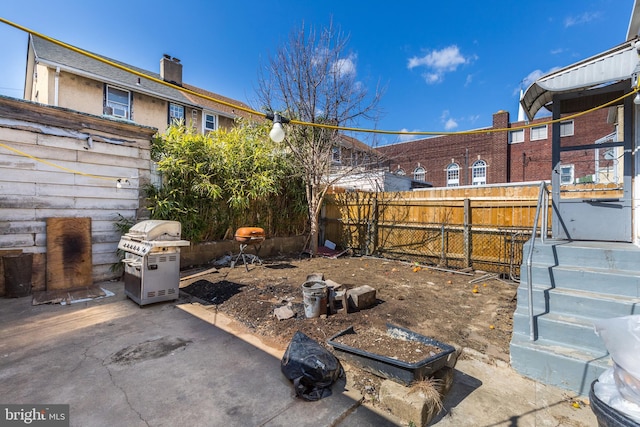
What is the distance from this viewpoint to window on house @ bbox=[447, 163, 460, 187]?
64.9 ft

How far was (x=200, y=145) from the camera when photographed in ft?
20.8

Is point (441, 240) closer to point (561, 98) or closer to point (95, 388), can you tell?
point (561, 98)

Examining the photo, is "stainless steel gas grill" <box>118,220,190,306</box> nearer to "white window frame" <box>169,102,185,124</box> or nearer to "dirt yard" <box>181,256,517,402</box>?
"dirt yard" <box>181,256,517,402</box>

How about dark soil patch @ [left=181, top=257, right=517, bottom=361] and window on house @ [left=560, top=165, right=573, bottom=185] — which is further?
window on house @ [left=560, top=165, right=573, bottom=185]

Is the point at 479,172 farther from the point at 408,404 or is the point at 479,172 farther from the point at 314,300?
the point at 408,404

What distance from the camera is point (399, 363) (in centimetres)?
212

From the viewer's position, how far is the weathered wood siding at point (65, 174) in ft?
14.2

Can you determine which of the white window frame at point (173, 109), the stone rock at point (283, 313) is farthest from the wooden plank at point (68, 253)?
the white window frame at point (173, 109)

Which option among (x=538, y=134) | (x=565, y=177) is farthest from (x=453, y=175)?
(x=565, y=177)

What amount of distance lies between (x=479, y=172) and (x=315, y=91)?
1610cm

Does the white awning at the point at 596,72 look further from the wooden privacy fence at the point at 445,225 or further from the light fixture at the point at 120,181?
the light fixture at the point at 120,181

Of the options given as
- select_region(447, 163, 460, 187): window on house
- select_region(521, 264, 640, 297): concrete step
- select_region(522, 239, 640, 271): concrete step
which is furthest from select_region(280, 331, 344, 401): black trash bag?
select_region(447, 163, 460, 187): window on house

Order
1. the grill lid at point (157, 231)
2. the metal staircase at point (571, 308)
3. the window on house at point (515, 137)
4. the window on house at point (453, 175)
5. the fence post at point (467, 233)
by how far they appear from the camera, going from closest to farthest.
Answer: the metal staircase at point (571, 308) < the grill lid at point (157, 231) < the fence post at point (467, 233) < the window on house at point (515, 137) < the window on house at point (453, 175)

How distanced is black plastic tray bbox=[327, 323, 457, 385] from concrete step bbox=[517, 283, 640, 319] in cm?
117
